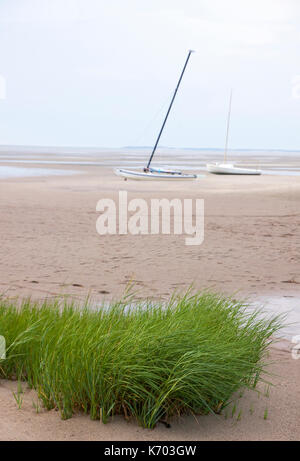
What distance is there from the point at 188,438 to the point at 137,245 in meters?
7.63

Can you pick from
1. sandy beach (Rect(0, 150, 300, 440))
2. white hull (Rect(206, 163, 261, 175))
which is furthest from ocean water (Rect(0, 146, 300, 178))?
sandy beach (Rect(0, 150, 300, 440))

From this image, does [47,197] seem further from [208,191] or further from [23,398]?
[23,398]

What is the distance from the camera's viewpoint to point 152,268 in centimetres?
928

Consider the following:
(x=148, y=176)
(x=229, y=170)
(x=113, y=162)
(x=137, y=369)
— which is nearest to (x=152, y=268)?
(x=137, y=369)

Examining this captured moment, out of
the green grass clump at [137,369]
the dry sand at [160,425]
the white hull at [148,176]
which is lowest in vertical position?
the dry sand at [160,425]

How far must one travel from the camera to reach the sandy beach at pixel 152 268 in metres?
3.69

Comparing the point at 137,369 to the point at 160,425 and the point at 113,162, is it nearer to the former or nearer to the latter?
the point at 160,425

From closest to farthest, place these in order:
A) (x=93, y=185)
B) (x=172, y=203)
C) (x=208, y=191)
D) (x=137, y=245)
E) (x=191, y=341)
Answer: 1. (x=191, y=341)
2. (x=137, y=245)
3. (x=172, y=203)
4. (x=208, y=191)
5. (x=93, y=185)

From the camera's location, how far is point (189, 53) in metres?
38.9

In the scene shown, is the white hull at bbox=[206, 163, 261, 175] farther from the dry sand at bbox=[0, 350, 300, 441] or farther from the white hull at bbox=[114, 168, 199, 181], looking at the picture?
Result: the dry sand at bbox=[0, 350, 300, 441]

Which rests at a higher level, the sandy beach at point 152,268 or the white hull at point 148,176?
the white hull at point 148,176

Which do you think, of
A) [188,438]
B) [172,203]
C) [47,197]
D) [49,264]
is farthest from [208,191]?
[188,438]

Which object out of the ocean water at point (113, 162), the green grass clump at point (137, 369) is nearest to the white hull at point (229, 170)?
the ocean water at point (113, 162)

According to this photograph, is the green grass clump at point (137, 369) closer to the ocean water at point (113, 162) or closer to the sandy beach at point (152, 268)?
the sandy beach at point (152, 268)
